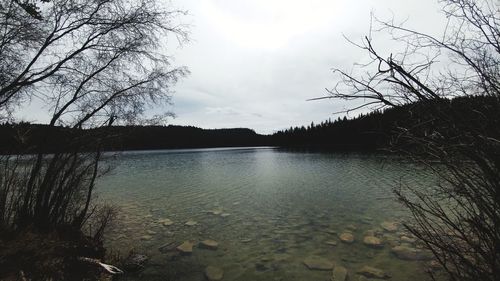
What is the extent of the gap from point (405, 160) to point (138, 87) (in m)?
7.43

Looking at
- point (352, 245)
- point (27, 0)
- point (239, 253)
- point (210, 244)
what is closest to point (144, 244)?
point (210, 244)

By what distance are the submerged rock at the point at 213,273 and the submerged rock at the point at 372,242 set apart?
17.2 ft

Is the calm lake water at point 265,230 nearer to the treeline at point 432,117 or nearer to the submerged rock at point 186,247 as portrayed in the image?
the submerged rock at point 186,247

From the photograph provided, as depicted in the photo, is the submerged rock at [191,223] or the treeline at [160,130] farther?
the submerged rock at [191,223]

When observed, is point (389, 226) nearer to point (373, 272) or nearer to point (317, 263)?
point (373, 272)

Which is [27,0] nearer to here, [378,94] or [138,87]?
[138,87]

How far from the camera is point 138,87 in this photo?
815cm

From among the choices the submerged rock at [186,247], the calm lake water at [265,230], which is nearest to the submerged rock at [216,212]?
the calm lake water at [265,230]

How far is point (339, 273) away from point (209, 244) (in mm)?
4785

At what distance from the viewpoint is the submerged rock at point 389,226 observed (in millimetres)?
10645

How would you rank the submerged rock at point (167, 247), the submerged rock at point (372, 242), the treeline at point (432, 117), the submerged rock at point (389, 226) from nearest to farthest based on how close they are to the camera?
1. the treeline at point (432, 117)
2. the submerged rock at point (372, 242)
3. the submerged rock at point (167, 247)
4. the submerged rock at point (389, 226)

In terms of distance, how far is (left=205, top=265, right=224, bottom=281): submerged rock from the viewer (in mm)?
7355

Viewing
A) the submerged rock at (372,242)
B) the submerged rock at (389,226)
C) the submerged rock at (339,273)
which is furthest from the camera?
the submerged rock at (389,226)

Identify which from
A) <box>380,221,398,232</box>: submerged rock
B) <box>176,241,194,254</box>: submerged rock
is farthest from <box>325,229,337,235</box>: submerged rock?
<box>176,241,194,254</box>: submerged rock
